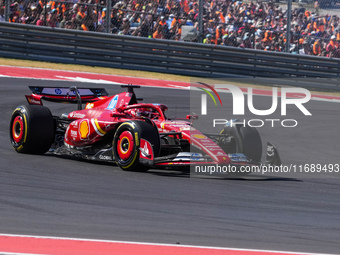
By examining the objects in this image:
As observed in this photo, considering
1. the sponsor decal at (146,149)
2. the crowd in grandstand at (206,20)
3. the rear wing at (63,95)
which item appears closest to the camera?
the sponsor decal at (146,149)

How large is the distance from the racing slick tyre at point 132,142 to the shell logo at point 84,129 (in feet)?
2.17

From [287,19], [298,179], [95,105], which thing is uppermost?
[287,19]

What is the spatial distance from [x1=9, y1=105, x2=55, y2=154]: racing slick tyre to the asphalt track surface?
0.15 m

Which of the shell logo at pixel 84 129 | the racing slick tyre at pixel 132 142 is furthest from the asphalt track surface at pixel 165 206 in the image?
the shell logo at pixel 84 129

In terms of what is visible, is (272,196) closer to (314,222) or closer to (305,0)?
(314,222)

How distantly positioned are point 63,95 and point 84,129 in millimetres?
1369

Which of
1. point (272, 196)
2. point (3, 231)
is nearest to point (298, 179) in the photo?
point (272, 196)

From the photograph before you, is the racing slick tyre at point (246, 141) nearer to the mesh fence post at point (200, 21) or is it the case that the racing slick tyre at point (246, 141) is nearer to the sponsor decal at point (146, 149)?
the sponsor decal at point (146, 149)

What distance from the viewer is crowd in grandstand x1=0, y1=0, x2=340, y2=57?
17984 mm

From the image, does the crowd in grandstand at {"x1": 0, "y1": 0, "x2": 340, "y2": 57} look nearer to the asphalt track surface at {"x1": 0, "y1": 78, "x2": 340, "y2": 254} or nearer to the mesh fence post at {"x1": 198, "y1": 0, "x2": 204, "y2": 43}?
the mesh fence post at {"x1": 198, "y1": 0, "x2": 204, "y2": 43}

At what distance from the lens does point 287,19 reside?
1916 centimetres

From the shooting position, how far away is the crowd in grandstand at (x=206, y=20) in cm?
1798

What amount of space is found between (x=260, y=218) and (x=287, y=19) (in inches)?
560

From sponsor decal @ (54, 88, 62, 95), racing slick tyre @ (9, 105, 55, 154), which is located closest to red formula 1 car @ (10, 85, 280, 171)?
racing slick tyre @ (9, 105, 55, 154)
